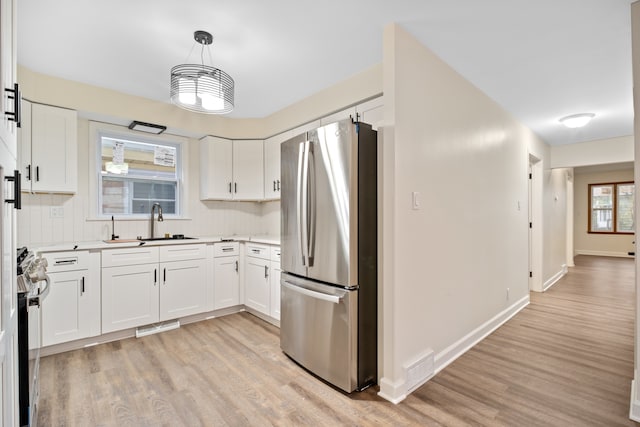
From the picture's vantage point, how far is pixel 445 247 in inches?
99.1

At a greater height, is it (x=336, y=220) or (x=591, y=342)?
(x=336, y=220)

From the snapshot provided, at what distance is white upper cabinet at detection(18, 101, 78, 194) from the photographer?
2717 millimetres

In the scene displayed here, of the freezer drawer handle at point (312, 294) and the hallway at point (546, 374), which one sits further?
the freezer drawer handle at point (312, 294)

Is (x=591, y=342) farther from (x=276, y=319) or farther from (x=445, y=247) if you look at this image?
(x=276, y=319)

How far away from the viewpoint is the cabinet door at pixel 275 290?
323cm

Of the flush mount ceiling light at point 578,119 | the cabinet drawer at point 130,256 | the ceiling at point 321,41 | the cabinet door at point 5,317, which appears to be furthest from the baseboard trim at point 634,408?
the cabinet drawer at point 130,256

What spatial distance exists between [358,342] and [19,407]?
175 centimetres

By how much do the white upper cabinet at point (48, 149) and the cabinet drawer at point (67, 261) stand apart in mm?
651

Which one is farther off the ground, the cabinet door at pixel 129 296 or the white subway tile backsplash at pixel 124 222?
the white subway tile backsplash at pixel 124 222

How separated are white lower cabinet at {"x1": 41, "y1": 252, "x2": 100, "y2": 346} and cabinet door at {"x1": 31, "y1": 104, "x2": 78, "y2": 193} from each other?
0.71 metres

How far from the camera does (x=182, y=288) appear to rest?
3.36 metres

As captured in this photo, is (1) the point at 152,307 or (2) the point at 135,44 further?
(1) the point at 152,307

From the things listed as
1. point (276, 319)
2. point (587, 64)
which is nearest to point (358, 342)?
point (276, 319)

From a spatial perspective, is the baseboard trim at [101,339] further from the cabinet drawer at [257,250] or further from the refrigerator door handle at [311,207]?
the refrigerator door handle at [311,207]
